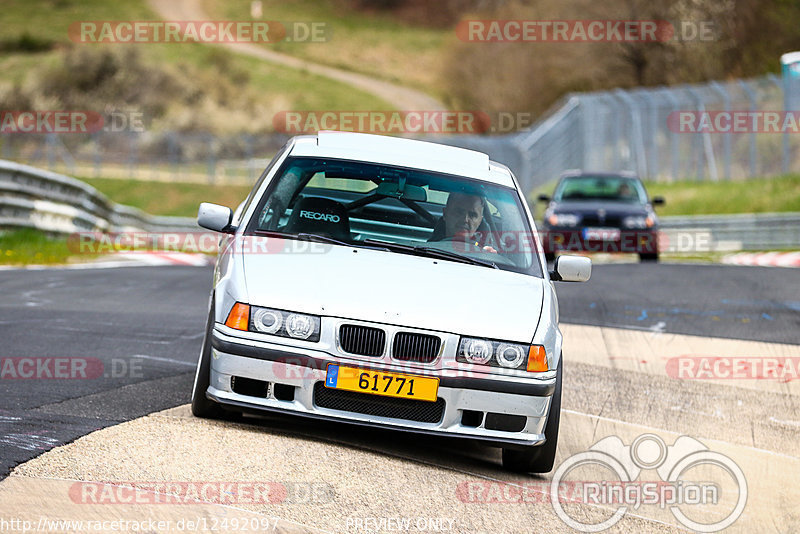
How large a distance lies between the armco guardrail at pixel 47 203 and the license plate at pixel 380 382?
1152cm

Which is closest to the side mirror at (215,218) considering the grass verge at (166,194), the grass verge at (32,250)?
the grass verge at (32,250)

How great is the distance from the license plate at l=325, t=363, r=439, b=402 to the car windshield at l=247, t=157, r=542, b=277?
102 centimetres

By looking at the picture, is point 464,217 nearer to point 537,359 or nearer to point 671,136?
point 537,359

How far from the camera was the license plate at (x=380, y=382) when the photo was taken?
6.17 metres

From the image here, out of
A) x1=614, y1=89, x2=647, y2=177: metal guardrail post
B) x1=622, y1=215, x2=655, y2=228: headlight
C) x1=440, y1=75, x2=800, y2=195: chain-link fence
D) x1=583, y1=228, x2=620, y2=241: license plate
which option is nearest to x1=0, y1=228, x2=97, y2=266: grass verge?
x1=583, y1=228, x2=620, y2=241: license plate

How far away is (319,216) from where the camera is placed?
738cm

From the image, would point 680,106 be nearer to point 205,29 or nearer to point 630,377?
point 630,377

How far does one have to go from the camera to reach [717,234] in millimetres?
26672

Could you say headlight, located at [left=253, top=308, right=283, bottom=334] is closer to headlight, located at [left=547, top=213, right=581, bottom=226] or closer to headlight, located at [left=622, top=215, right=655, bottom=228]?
headlight, located at [left=547, top=213, right=581, bottom=226]

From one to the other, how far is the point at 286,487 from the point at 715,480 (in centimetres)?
265

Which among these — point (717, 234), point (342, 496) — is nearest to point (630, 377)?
point (342, 496)

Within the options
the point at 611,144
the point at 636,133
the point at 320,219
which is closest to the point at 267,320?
the point at 320,219

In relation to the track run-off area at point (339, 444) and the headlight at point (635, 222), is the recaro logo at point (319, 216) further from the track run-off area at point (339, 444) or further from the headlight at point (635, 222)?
the headlight at point (635, 222)

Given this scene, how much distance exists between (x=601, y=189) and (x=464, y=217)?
1510 centimetres
